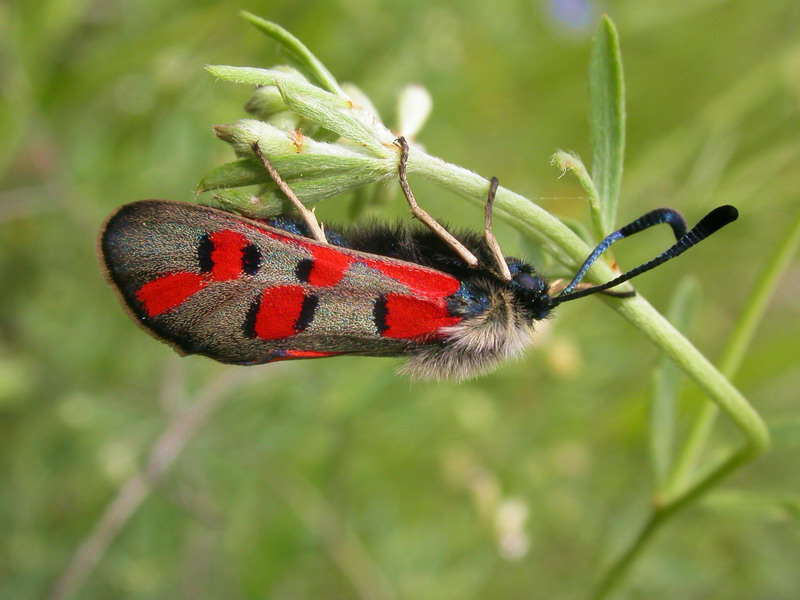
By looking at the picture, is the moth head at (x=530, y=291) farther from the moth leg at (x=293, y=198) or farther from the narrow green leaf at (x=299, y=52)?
the narrow green leaf at (x=299, y=52)

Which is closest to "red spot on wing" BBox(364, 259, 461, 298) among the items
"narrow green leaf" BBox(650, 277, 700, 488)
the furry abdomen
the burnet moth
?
the burnet moth

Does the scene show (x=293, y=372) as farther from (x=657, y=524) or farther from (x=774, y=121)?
(x=774, y=121)

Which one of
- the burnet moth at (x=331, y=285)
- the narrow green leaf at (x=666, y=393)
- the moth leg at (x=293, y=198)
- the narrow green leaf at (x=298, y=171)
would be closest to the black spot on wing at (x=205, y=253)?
the burnet moth at (x=331, y=285)

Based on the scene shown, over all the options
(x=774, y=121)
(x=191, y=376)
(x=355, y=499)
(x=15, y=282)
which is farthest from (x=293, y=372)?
(x=774, y=121)

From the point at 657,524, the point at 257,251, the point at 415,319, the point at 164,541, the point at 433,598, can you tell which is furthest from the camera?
the point at 433,598

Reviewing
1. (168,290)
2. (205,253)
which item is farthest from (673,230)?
(168,290)

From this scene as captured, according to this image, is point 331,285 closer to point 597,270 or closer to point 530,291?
point 530,291

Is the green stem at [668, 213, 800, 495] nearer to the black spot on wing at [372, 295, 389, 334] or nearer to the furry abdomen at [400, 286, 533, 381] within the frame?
the furry abdomen at [400, 286, 533, 381]
